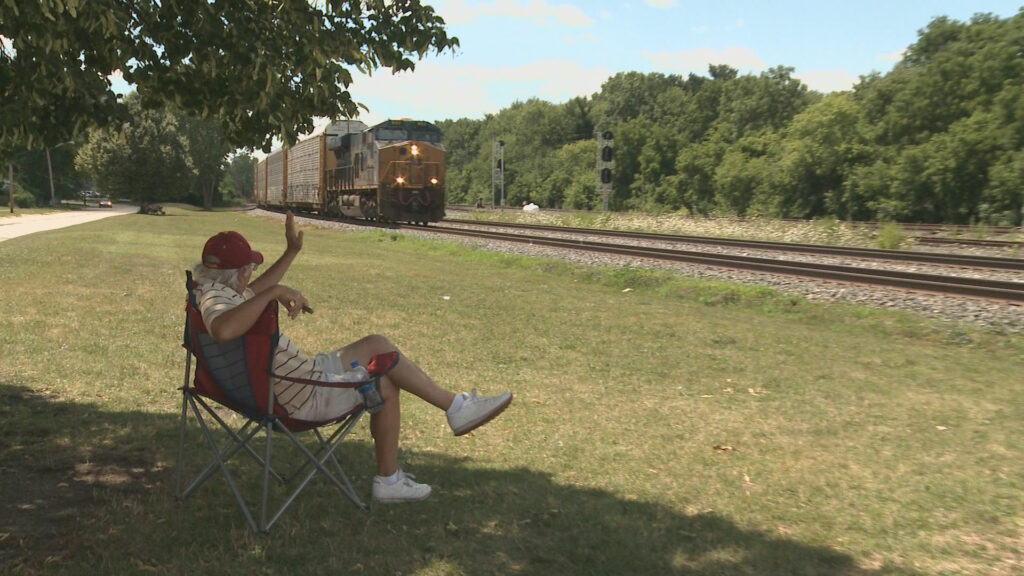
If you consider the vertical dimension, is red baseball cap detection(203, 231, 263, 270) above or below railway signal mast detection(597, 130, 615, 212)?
below

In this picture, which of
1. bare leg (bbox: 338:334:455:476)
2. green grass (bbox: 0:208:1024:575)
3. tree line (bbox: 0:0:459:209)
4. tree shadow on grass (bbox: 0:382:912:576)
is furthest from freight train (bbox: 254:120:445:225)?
bare leg (bbox: 338:334:455:476)

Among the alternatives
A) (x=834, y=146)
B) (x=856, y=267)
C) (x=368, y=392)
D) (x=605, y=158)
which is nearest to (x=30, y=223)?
(x=605, y=158)

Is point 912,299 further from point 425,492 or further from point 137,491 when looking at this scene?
point 137,491

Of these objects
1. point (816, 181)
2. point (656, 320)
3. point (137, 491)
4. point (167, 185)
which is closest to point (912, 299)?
point (656, 320)

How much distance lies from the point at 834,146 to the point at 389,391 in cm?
5294

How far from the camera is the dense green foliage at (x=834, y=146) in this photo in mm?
40469

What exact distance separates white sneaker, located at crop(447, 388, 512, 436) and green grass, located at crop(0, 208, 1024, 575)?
40cm

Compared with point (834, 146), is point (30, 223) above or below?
below

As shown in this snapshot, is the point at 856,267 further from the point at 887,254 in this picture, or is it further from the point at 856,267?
the point at 887,254

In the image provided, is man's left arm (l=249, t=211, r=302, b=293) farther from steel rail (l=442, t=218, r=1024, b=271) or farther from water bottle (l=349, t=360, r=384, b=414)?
steel rail (l=442, t=218, r=1024, b=271)

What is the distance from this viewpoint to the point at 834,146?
51438 millimetres

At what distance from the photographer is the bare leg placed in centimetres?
388

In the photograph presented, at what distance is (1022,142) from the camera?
38000 millimetres

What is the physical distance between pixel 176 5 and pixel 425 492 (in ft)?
8.85
